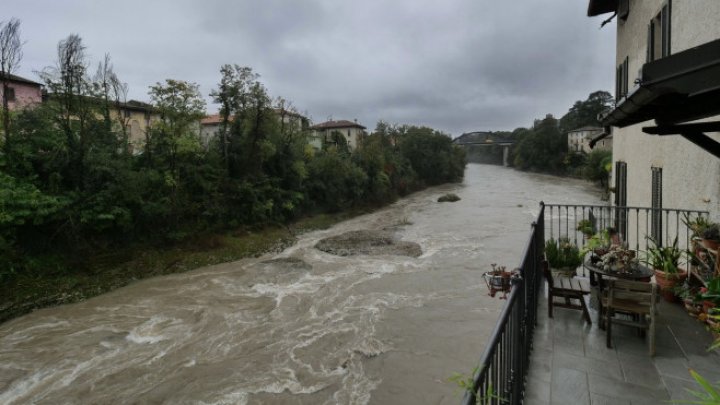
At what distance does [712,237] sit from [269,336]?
27.6 feet

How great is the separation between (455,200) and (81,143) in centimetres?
2689

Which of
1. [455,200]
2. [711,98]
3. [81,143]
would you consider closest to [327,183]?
[455,200]

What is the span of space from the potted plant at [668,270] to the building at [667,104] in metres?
0.71

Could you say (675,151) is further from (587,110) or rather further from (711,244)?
(587,110)

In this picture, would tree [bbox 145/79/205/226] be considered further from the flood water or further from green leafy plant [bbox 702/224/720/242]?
green leafy plant [bbox 702/224/720/242]

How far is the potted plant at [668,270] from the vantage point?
4.87 m

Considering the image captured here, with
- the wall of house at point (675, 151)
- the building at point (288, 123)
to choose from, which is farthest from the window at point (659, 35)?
the building at point (288, 123)

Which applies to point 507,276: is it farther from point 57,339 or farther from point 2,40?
point 2,40

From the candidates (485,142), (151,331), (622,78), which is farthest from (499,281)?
(485,142)

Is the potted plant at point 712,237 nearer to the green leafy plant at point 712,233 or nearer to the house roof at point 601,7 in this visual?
the green leafy plant at point 712,233

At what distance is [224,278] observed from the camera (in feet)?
46.2

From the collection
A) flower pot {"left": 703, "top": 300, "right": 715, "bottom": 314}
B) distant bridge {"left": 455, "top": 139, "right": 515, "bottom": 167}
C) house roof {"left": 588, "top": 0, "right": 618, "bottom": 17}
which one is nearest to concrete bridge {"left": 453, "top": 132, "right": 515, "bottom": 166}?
distant bridge {"left": 455, "top": 139, "right": 515, "bottom": 167}

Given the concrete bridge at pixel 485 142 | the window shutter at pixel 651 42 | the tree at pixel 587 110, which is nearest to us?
the window shutter at pixel 651 42

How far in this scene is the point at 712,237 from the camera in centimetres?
422
